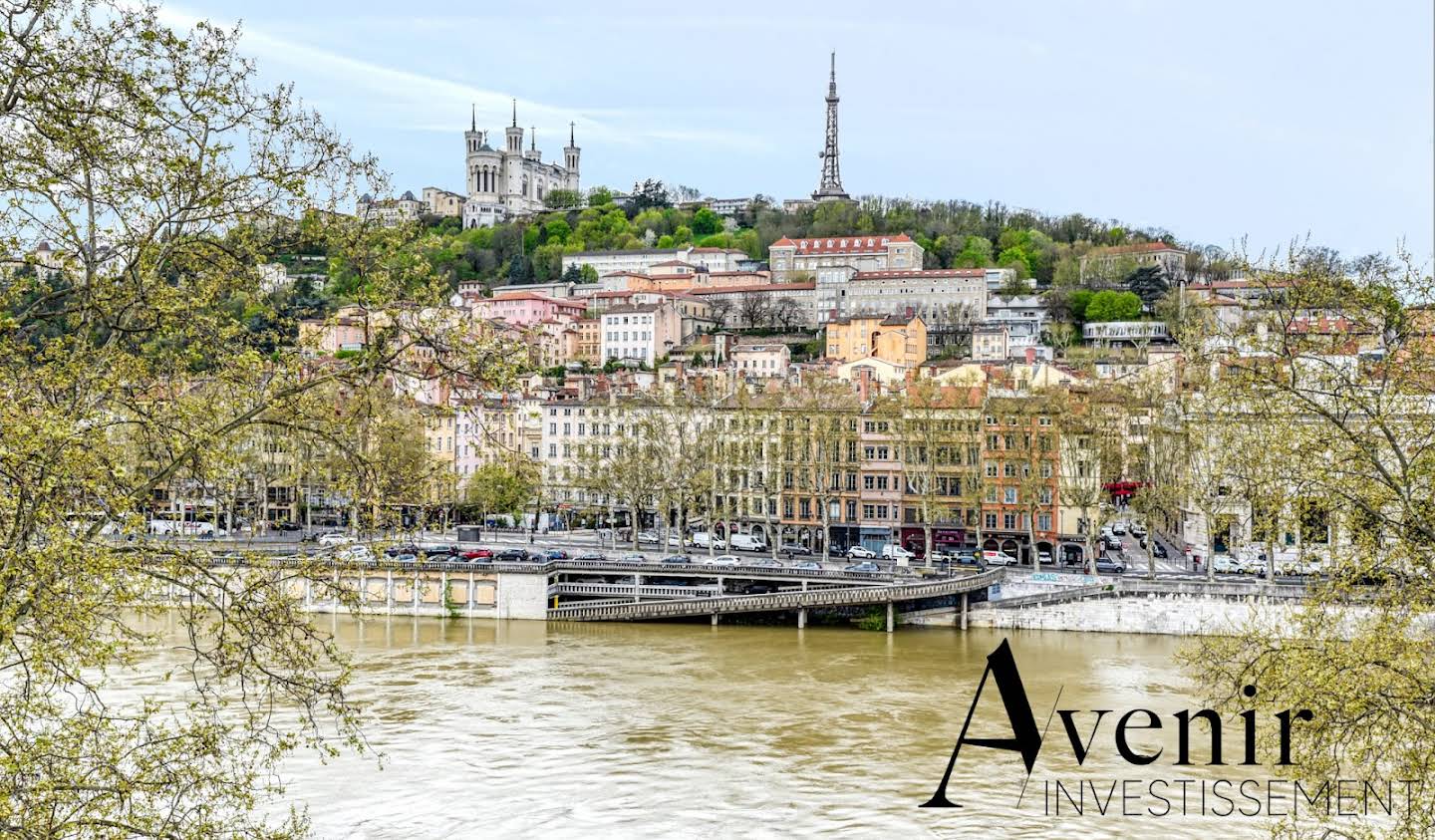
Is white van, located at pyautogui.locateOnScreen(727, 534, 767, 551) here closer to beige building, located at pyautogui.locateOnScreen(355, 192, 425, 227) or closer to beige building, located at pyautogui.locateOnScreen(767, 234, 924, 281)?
beige building, located at pyautogui.locateOnScreen(355, 192, 425, 227)

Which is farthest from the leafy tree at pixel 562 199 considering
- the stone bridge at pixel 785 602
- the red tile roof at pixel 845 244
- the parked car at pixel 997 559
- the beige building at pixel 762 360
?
the stone bridge at pixel 785 602

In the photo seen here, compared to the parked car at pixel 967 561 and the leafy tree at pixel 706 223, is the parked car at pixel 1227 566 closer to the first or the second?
the parked car at pixel 967 561

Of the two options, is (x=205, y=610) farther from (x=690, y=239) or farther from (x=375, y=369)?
(x=690, y=239)

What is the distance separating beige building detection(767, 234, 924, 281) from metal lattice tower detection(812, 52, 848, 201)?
22735 millimetres

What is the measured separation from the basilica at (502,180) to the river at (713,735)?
103361 mm

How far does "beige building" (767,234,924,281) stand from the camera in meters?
93.4

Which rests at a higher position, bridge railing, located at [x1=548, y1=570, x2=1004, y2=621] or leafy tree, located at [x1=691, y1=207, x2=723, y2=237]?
leafy tree, located at [x1=691, y1=207, x2=723, y2=237]

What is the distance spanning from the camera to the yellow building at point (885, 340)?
232 ft

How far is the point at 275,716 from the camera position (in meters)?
20.6

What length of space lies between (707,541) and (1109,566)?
1264 centimetres

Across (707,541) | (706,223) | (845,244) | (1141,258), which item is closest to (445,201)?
(706,223)

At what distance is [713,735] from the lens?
2005cm

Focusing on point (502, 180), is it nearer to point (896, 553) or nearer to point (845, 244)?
point (845, 244)

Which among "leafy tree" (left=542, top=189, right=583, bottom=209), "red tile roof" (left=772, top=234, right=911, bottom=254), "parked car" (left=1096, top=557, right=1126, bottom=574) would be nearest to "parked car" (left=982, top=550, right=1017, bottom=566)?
"parked car" (left=1096, top=557, right=1126, bottom=574)
